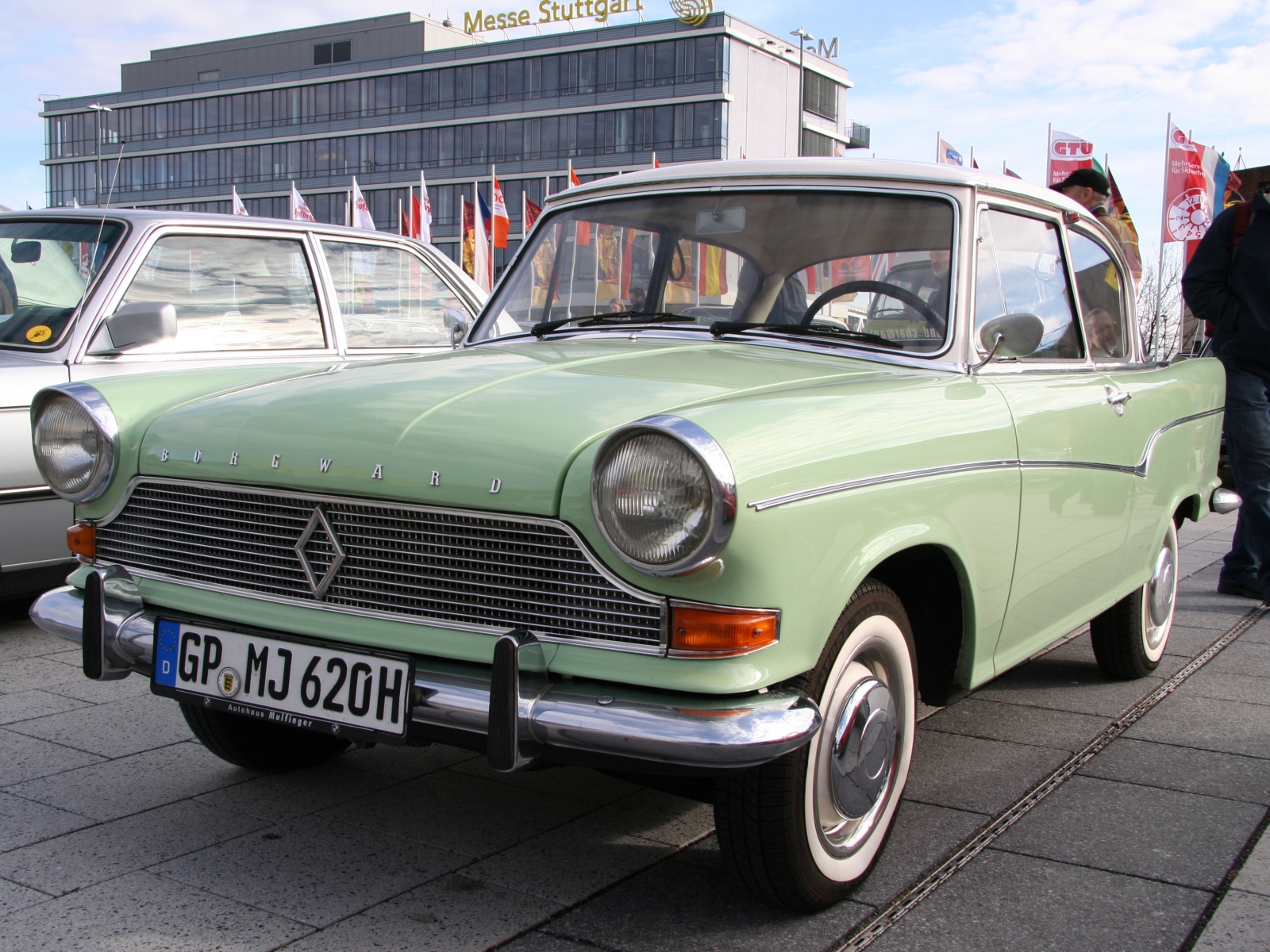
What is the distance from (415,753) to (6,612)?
297 centimetres

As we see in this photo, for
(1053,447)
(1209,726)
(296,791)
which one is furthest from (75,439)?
(1209,726)

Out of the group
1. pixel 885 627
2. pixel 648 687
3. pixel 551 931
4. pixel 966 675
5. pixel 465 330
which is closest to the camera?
pixel 648 687

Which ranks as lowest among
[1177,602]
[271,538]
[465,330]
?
[1177,602]

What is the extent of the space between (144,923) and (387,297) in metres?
4.16

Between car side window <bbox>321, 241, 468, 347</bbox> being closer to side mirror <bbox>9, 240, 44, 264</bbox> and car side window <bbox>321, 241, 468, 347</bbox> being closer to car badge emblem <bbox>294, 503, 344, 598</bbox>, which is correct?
side mirror <bbox>9, 240, 44, 264</bbox>

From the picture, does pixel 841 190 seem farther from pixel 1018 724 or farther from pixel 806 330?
pixel 1018 724

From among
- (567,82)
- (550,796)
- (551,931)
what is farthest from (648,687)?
(567,82)

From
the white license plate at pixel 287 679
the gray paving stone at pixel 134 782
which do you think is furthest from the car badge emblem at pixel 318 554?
the gray paving stone at pixel 134 782

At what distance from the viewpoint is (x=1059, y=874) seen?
9.50 feet

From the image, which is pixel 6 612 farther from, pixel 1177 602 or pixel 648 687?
pixel 1177 602

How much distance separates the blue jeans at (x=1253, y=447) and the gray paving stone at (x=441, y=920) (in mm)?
4719

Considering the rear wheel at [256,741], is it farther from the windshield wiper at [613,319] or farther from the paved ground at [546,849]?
the windshield wiper at [613,319]

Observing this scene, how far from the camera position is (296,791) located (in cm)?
342

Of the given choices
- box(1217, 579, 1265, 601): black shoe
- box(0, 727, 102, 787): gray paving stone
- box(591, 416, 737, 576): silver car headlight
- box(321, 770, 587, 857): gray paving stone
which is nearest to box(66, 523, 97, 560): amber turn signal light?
box(0, 727, 102, 787): gray paving stone
